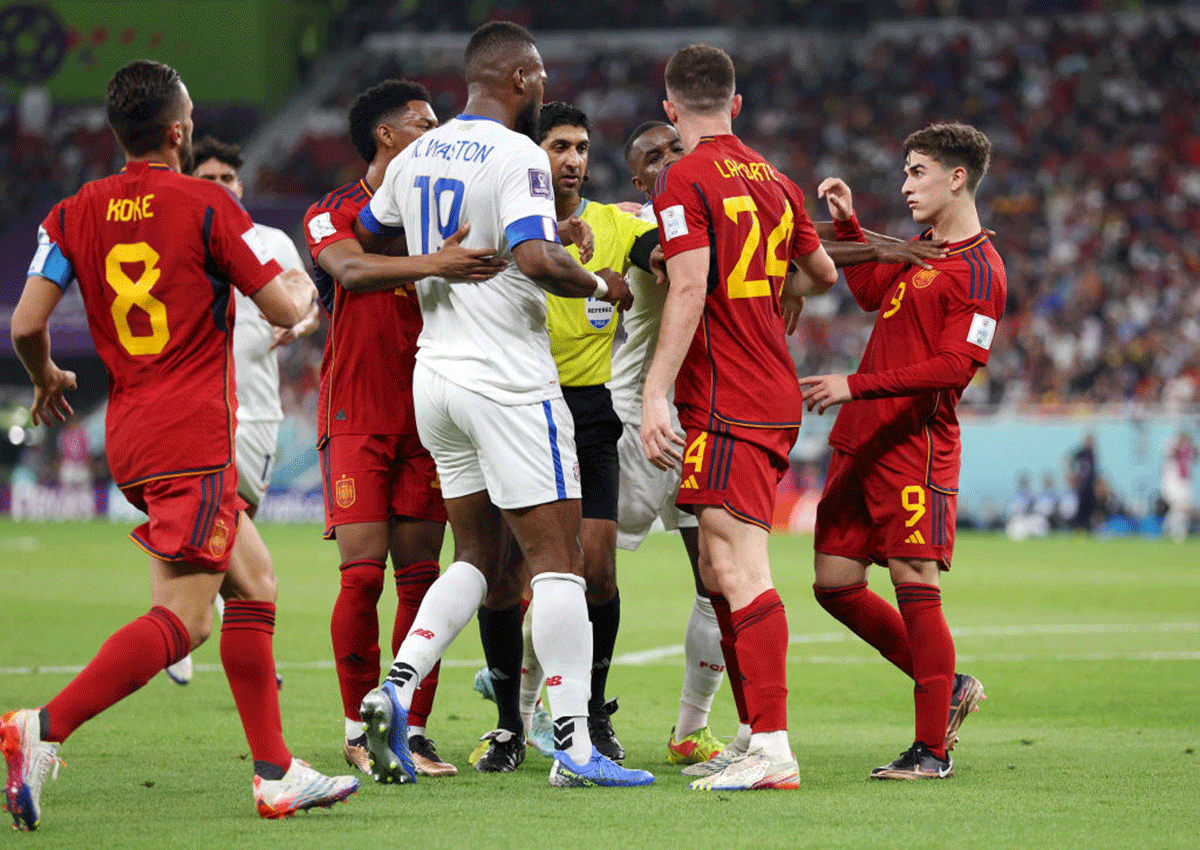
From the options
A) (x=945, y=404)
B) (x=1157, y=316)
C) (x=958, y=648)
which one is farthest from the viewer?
(x=1157, y=316)

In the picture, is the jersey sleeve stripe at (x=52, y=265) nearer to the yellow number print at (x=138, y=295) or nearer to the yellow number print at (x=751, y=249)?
the yellow number print at (x=138, y=295)

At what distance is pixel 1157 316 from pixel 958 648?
691 inches

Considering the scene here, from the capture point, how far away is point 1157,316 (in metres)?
25.9

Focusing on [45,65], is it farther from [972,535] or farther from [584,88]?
[972,535]

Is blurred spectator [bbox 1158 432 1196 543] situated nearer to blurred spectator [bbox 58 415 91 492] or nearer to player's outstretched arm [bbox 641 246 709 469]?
player's outstretched arm [bbox 641 246 709 469]

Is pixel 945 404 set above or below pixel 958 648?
above

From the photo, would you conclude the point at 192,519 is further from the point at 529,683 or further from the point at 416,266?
the point at 529,683

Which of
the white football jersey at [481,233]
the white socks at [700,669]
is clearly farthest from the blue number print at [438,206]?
the white socks at [700,669]

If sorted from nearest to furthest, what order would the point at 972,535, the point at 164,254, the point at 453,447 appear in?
the point at 164,254, the point at 453,447, the point at 972,535

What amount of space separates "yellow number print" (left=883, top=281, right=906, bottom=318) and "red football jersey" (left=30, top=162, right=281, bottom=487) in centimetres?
256

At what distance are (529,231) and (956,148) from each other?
1915mm

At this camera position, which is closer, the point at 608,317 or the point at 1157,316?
the point at 608,317

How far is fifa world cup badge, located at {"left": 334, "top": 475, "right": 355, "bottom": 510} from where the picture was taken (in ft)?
19.2

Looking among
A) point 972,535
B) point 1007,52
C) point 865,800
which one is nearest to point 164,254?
point 865,800
